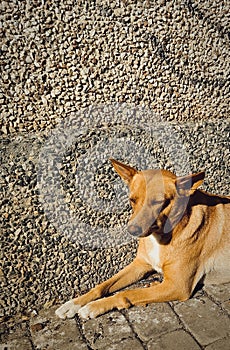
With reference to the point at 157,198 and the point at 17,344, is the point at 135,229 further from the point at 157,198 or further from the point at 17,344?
the point at 17,344

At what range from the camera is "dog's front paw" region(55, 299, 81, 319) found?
3.25 metres

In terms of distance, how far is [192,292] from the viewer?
3439mm

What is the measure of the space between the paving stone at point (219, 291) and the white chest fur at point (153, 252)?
0.52 meters

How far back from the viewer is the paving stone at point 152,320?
3045mm

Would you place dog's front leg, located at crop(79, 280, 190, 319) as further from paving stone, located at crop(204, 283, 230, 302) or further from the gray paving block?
the gray paving block

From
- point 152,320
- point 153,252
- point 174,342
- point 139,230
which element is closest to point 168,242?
point 153,252

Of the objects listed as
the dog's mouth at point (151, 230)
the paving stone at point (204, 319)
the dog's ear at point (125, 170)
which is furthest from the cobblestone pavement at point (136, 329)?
the dog's ear at point (125, 170)

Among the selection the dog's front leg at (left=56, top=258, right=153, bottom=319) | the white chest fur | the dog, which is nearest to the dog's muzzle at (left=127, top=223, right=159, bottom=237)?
the dog

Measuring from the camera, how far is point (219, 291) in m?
3.53

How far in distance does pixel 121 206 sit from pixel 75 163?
62cm

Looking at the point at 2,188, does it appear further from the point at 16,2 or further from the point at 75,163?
the point at 16,2

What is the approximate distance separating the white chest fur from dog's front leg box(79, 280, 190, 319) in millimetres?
195

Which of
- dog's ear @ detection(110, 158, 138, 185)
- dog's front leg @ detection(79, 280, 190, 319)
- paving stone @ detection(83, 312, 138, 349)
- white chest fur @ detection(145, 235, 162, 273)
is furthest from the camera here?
white chest fur @ detection(145, 235, 162, 273)

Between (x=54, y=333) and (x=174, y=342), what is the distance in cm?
95
